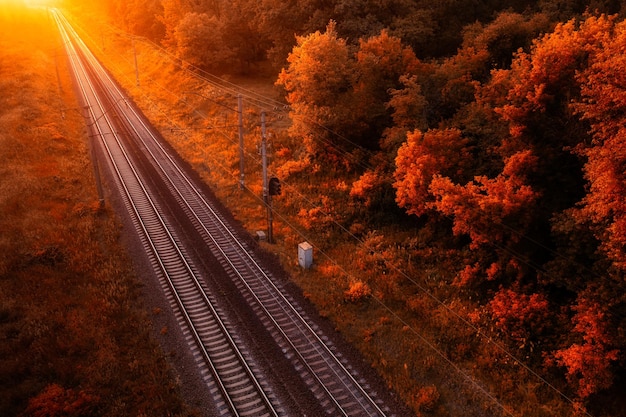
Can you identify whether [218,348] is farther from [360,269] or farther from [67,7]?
[67,7]

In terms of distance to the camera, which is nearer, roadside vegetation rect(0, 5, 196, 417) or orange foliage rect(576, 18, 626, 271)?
orange foliage rect(576, 18, 626, 271)

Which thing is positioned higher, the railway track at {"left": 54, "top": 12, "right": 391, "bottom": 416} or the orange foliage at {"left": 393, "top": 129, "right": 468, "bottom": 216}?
the orange foliage at {"left": 393, "top": 129, "right": 468, "bottom": 216}

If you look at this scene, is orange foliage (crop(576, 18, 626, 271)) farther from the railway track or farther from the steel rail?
the steel rail

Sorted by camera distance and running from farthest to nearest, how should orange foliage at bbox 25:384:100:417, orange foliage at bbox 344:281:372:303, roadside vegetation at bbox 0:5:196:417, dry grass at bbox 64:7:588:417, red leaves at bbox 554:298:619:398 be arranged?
orange foliage at bbox 344:281:372:303, dry grass at bbox 64:7:588:417, roadside vegetation at bbox 0:5:196:417, red leaves at bbox 554:298:619:398, orange foliage at bbox 25:384:100:417

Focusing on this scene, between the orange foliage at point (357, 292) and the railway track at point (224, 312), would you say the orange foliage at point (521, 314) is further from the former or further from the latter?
the railway track at point (224, 312)

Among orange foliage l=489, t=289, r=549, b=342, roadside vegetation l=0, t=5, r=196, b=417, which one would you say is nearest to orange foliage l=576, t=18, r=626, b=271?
orange foliage l=489, t=289, r=549, b=342

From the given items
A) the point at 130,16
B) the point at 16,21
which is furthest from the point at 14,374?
the point at 16,21
